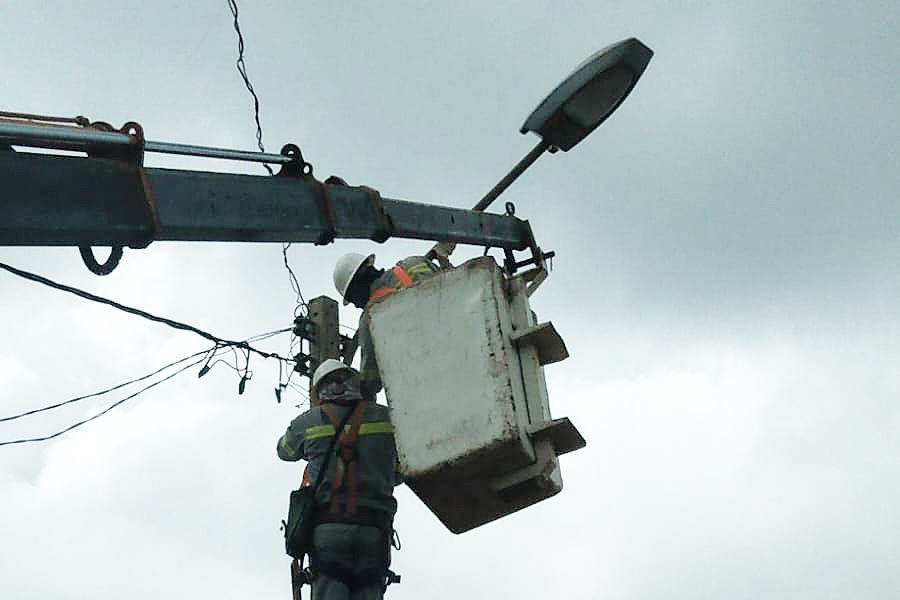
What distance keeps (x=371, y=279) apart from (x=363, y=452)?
1789mm

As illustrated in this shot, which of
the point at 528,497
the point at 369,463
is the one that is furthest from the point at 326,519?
the point at 528,497

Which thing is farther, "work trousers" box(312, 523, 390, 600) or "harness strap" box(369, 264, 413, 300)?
"harness strap" box(369, 264, 413, 300)

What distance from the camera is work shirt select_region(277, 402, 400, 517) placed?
6.49 meters

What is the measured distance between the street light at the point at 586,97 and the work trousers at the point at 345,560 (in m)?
2.08

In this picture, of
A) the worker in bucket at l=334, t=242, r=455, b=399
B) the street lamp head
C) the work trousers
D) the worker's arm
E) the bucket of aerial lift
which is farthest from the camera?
the worker in bucket at l=334, t=242, r=455, b=399

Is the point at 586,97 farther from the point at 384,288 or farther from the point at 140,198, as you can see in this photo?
the point at 140,198

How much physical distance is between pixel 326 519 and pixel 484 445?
4.24 ft

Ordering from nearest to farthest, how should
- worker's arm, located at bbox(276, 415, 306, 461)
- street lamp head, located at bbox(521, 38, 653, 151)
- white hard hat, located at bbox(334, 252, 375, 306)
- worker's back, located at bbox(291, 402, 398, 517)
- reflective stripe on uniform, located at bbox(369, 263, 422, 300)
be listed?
street lamp head, located at bbox(521, 38, 653, 151)
worker's back, located at bbox(291, 402, 398, 517)
worker's arm, located at bbox(276, 415, 306, 461)
reflective stripe on uniform, located at bbox(369, 263, 422, 300)
white hard hat, located at bbox(334, 252, 375, 306)

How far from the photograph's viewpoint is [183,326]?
22.4 ft

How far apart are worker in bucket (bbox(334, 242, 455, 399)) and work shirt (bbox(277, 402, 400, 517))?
243 millimetres

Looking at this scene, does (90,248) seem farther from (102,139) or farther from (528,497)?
(528,497)

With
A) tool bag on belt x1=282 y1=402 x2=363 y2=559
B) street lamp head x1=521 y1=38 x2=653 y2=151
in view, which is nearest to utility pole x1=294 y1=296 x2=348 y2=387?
tool bag on belt x1=282 y1=402 x2=363 y2=559

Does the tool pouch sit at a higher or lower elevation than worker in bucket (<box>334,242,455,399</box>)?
lower

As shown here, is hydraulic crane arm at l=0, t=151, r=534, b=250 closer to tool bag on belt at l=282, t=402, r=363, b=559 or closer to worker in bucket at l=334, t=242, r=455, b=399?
worker in bucket at l=334, t=242, r=455, b=399
